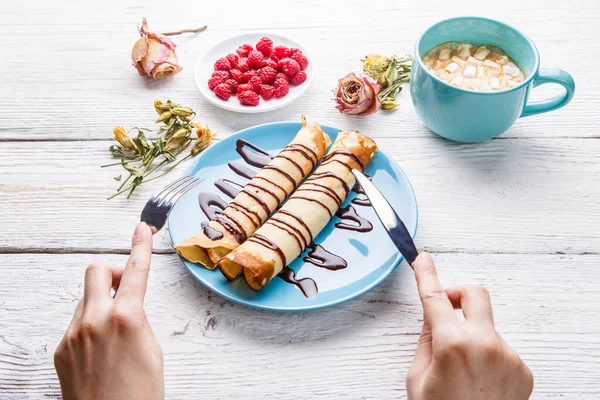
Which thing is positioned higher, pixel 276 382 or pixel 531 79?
pixel 531 79

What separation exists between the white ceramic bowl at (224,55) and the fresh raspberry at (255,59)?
11 cm

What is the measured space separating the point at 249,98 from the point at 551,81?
2.69 ft

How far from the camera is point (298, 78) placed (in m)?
1.76

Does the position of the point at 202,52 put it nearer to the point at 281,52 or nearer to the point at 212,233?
the point at 281,52

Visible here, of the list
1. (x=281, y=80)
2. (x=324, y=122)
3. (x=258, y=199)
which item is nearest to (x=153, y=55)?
(x=281, y=80)

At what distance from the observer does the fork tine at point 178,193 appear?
1.38 metres

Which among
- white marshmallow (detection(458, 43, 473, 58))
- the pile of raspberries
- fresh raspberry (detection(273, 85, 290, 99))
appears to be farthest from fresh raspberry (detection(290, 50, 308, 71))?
white marshmallow (detection(458, 43, 473, 58))

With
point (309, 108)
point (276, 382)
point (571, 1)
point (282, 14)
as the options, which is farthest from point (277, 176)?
point (571, 1)

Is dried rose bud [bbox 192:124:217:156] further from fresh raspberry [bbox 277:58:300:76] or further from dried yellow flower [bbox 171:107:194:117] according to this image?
fresh raspberry [bbox 277:58:300:76]

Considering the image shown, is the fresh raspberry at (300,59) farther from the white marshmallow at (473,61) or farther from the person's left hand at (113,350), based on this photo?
the person's left hand at (113,350)

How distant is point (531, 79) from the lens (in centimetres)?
147

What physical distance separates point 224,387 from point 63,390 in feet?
1.01

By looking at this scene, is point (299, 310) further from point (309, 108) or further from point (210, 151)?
point (309, 108)

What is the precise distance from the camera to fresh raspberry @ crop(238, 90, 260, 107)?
1701 millimetres
